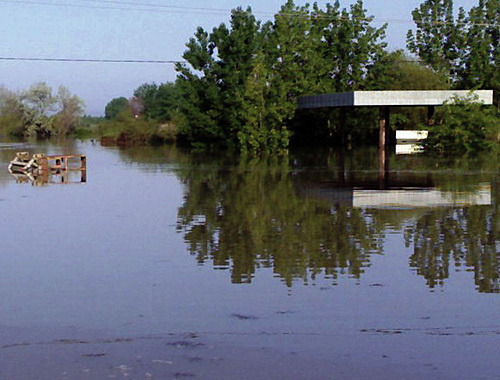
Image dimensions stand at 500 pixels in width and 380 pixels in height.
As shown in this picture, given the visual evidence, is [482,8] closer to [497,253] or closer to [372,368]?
[497,253]

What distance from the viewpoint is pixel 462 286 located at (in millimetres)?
13234

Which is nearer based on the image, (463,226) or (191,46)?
(463,226)

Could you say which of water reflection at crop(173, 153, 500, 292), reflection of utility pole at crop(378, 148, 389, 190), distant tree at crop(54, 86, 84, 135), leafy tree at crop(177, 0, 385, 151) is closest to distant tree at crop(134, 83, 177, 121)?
distant tree at crop(54, 86, 84, 135)

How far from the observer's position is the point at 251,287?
42.9ft

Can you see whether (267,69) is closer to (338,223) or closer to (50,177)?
(50,177)

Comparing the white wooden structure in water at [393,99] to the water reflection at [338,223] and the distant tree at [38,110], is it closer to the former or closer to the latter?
the water reflection at [338,223]

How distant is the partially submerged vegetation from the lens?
6631 cm

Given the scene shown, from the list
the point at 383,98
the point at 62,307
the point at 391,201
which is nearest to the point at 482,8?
the point at 383,98

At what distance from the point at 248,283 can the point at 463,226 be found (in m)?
9.04

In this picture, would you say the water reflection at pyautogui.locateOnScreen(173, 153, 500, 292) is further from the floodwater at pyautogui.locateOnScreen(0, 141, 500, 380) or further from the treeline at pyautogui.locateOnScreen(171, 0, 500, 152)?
the treeline at pyautogui.locateOnScreen(171, 0, 500, 152)

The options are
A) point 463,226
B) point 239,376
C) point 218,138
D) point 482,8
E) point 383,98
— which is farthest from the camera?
point 482,8

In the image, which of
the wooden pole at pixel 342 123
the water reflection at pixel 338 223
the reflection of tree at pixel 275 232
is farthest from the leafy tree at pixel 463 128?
the reflection of tree at pixel 275 232

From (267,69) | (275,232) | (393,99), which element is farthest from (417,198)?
(267,69)

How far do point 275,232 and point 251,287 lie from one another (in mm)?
6530
